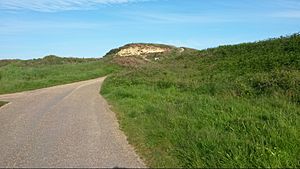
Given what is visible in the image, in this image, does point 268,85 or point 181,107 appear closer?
point 181,107

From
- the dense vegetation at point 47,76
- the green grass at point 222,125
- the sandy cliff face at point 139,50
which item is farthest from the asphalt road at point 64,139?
the sandy cliff face at point 139,50

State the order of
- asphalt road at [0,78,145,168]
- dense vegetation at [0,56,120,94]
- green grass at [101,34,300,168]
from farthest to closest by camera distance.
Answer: dense vegetation at [0,56,120,94] → asphalt road at [0,78,145,168] → green grass at [101,34,300,168]

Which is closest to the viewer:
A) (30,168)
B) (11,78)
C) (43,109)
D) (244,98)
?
(30,168)

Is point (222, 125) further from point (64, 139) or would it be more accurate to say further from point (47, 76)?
point (47, 76)

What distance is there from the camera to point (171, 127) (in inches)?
467

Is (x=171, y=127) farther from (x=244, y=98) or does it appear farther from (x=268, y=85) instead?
(x=268, y=85)

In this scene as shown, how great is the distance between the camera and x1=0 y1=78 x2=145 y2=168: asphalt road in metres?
9.77

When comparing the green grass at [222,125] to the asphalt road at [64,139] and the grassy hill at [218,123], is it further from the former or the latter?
the asphalt road at [64,139]

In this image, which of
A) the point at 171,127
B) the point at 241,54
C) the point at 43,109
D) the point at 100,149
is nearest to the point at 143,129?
the point at 171,127

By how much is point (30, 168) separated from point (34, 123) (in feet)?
21.4

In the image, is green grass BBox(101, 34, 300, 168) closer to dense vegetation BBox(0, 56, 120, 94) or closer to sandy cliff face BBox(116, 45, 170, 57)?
dense vegetation BBox(0, 56, 120, 94)

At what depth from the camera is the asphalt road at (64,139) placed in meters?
9.77

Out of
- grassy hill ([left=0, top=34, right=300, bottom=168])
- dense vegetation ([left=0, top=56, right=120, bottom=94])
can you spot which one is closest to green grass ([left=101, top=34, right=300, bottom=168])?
grassy hill ([left=0, top=34, right=300, bottom=168])

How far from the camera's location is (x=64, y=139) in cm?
1230
